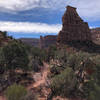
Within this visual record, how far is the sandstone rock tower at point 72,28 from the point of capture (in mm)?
55500

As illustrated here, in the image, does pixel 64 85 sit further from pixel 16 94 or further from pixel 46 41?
pixel 46 41

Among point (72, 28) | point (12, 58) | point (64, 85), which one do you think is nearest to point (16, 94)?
point (64, 85)

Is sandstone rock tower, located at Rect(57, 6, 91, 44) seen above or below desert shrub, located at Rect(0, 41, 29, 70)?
above

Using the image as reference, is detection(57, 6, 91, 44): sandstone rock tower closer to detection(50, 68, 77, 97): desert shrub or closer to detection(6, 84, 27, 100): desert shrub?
detection(50, 68, 77, 97): desert shrub

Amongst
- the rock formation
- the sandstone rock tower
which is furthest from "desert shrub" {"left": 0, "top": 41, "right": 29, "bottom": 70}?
the rock formation

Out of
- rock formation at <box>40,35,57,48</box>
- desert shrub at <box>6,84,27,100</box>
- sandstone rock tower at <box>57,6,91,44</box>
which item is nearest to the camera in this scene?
desert shrub at <box>6,84,27,100</box>

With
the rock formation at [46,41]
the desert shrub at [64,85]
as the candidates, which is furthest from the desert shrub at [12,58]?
the rock formation at [46,41]

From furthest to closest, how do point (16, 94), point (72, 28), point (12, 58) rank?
point (72, 28) → point (12, 58) → point (16, 94)

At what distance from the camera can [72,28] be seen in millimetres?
57625

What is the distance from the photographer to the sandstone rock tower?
55.5 m

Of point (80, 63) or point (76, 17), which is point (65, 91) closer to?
point (80, 63)

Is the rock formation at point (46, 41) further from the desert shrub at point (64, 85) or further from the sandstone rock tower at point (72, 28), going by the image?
the desert shrub at point (64, 85)

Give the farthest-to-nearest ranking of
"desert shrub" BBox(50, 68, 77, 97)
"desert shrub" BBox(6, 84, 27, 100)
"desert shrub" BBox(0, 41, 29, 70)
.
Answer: "desert shrub" BBox(0, 41, 29, 70) → "desert shrub" BBox(50, 68, 77, 97) → "desert shrub" BBox(6, 84, 27, 100)

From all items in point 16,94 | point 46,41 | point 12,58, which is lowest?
point 16,94
